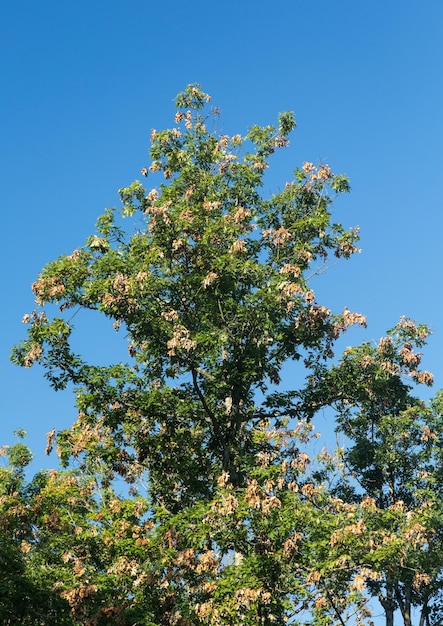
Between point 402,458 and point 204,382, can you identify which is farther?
point 402,458

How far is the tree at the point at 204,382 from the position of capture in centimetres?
1711

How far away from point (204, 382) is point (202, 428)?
1.65m

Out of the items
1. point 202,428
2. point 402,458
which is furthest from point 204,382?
point 402,458

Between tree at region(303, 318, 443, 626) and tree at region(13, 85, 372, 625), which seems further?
tree at region(303, 318, 443, 626)

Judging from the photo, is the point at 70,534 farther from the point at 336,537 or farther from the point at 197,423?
the point at 336,537

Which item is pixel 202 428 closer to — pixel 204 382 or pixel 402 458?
pixel 204 382

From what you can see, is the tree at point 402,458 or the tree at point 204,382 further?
the tree at point 402,458

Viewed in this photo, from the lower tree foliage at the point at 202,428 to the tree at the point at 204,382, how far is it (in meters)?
0.06

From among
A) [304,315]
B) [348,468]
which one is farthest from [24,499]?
[348,468]

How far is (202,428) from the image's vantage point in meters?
21.5

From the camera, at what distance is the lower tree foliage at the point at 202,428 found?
1705 cm

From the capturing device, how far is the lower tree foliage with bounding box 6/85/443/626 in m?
17.0

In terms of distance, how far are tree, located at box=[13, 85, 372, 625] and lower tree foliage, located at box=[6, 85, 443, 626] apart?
2.3 inches

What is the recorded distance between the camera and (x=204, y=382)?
20.8 meters
